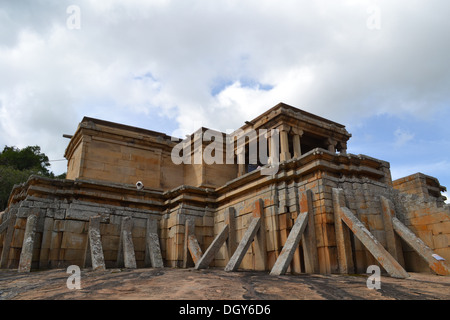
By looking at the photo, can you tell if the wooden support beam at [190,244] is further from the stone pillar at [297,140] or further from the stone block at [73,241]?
the stone pillar at [297,140]

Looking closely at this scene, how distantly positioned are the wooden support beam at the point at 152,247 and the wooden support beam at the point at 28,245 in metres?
3.24

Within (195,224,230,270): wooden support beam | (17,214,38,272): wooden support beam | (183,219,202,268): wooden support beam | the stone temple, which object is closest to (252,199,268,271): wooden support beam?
the stone temple

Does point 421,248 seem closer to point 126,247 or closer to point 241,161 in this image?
point 126,247

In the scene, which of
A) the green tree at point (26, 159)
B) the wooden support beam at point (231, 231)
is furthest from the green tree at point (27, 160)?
the wooden support beam at point (231, 231)

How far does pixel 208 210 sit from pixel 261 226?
3087 millimetres

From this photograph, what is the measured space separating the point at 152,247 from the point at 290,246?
16.8ft

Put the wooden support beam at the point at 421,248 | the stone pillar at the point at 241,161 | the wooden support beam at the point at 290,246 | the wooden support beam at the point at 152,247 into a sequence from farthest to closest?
the stone pillar at the point at 241,161
the wooden support beam at the point at 152,247
the wooden support beam at the point at 290,246
the wooden support beam at the point at 421,248

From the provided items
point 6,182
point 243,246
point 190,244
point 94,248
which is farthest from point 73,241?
point 6,182

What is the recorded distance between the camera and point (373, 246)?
6.49m

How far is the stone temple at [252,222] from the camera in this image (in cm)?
712

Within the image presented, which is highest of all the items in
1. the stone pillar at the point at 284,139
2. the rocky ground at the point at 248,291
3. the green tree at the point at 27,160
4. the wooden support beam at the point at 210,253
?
the green tree at the point at 27,160
